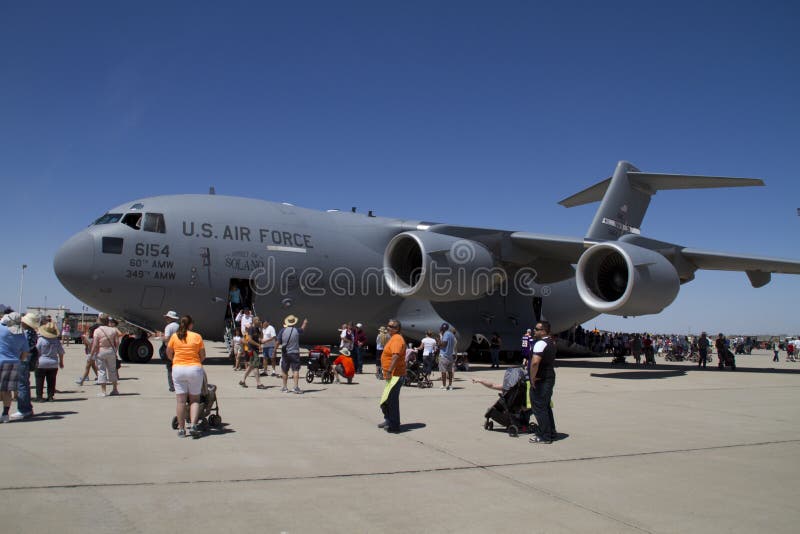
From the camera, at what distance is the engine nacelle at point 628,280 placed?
14266 mm

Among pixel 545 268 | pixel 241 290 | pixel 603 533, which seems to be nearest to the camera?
pixel 603 533

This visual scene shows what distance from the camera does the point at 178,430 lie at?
6547mm

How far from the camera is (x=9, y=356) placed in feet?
23.0

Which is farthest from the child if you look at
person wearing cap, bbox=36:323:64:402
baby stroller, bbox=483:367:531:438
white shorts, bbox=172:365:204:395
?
baby stroller, bbox=483:367:531:438

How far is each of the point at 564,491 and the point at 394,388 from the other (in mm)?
2695

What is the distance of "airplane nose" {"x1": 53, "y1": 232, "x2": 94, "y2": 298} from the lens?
13.1 metres

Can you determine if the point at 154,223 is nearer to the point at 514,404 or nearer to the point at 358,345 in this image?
the point at 358,345

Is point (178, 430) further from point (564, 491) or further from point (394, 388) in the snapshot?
point (564, 491)

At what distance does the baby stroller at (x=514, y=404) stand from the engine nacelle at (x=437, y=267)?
820 centimetres

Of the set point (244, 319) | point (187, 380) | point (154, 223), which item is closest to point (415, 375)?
point (244, 319)

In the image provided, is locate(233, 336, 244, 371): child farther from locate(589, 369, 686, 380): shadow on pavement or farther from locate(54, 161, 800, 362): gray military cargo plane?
locate(589, 369, 686, 380): shadow on pavement

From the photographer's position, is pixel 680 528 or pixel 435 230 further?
pixel 435 230

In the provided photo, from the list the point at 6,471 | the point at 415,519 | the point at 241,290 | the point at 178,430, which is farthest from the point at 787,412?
the point at 241,290

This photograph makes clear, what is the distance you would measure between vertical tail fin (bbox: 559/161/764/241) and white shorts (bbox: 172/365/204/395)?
44.3 feet
